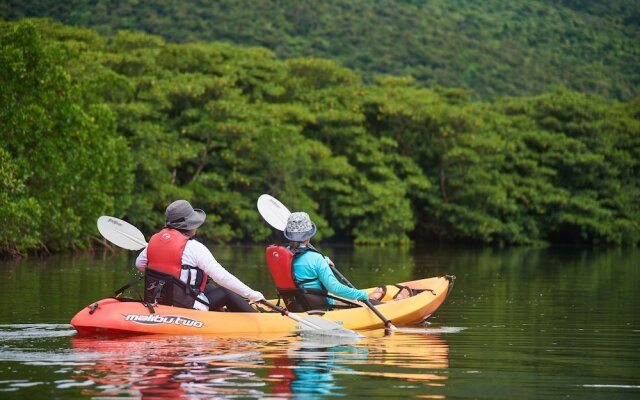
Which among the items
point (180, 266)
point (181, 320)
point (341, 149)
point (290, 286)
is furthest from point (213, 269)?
point (341, 149)

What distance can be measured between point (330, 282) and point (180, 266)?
6.91 ft

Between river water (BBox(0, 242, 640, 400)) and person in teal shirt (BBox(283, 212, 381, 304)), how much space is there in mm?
671

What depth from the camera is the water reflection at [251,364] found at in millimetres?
10078

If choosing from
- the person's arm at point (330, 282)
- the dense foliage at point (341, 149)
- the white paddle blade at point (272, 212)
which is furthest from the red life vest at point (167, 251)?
the dense foliage at point (341, 149)

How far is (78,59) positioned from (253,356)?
36277mm

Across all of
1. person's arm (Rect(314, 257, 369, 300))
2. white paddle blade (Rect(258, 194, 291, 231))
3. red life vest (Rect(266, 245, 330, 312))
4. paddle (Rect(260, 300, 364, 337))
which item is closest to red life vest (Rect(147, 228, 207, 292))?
paddle (Rect(260, 300, 364, 337))

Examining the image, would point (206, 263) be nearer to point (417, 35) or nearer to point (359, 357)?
point (359, 357)

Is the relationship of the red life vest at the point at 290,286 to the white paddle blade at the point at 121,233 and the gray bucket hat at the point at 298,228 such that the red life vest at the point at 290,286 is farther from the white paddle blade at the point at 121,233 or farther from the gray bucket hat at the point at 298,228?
the white paddle blade at the point at 121,233

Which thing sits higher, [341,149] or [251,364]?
[341,149]

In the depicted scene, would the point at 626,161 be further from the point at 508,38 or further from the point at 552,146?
the point at 508,38

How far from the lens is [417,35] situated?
96188 millimetres

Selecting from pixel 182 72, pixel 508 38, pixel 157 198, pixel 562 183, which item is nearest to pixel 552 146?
pixel 562 183

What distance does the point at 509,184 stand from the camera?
5962 cm

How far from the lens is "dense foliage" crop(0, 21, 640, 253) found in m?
47.7
